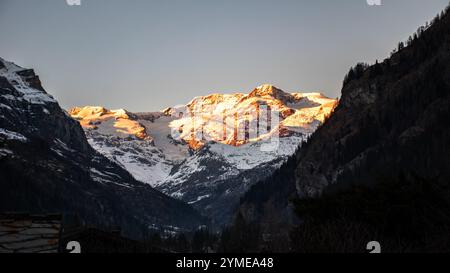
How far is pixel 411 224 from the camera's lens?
183 ft

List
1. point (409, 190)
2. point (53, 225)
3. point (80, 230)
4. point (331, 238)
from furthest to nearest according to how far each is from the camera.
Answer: point (409, 190) → point (80, 230) → point (331, 238) → point (53, 225)

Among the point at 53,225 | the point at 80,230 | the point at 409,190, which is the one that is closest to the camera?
the point at 53,225

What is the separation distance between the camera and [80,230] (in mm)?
55875

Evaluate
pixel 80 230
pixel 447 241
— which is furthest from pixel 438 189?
pixel 80 230

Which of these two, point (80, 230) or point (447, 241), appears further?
point (80, 230)

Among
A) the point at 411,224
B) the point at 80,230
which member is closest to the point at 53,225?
the point at 80,230
